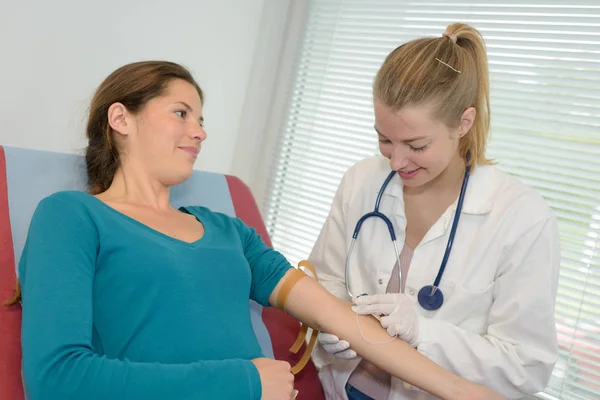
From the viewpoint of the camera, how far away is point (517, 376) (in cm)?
137

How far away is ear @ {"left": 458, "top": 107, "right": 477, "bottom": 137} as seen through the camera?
144 cm

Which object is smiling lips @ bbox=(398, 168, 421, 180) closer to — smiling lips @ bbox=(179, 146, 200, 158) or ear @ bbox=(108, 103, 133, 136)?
smiling lips @ bbox=(179, 146, 200, 158)

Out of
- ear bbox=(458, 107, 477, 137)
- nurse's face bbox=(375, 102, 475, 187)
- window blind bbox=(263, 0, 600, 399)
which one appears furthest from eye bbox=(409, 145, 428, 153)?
window blind bbox=(263, 0, 600, 399)

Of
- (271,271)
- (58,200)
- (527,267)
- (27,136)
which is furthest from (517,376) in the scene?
(27,136)

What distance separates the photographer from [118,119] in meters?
1.42

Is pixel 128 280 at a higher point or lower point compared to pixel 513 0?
lower

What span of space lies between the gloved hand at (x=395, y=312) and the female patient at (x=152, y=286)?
3 cm

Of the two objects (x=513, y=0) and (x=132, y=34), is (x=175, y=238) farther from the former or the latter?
(x=513, y=0)

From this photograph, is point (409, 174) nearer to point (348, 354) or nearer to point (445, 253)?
point (445, 253)

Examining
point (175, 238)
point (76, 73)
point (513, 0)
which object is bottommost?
point (175, 238)

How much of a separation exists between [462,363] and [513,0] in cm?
146

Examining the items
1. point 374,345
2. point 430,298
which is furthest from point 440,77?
point 374,345

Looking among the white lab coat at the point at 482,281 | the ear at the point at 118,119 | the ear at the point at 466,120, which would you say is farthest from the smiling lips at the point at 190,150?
the ear at the point at 466,120

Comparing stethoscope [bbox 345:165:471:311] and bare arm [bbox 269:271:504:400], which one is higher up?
stethoscope [bbox 345:165:471:311]
